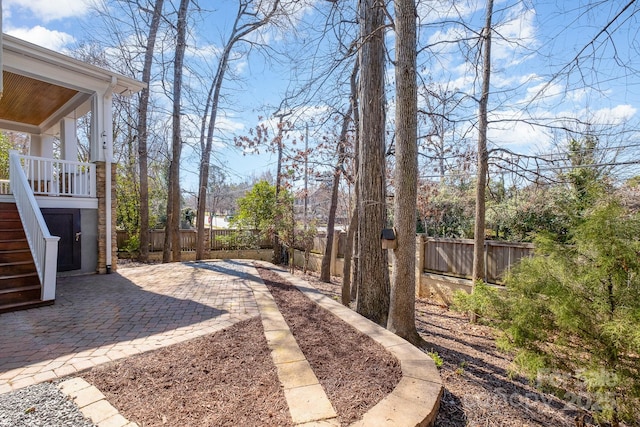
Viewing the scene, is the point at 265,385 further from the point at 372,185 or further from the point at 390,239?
the point at 372,185

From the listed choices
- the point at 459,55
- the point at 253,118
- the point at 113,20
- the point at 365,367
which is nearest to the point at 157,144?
the point at 113,20

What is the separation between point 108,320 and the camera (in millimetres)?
3654

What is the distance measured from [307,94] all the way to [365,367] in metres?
4.73

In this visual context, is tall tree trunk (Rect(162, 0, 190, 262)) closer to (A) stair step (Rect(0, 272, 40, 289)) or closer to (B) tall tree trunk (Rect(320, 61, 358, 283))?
(B) tall tree trunk (Rect(320, 61, 358, 283))

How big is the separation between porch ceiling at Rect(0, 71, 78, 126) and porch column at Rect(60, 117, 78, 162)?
1.33 feet

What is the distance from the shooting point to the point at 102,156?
6465mm

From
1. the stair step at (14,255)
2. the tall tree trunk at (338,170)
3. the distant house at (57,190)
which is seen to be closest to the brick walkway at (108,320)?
the distant house at (57,190)

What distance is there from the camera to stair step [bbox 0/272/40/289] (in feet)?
13.7

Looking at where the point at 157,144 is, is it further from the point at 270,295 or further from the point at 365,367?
the point at 365,367

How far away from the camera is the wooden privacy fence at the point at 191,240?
1216cm

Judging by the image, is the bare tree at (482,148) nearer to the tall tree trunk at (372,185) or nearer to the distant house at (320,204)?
the tall tree trunk at (372,185)

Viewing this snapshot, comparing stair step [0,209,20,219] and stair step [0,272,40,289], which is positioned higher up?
stair step [0,209,20,219]

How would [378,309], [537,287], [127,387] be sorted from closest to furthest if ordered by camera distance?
[127,387], [537,287], [378,309]

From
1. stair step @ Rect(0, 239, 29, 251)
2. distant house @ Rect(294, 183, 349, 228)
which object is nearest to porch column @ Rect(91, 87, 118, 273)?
stair step @ Rect(0, 239, 29, 251)
